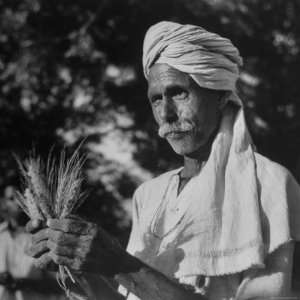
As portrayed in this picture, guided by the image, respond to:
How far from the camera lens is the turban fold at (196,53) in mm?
3252

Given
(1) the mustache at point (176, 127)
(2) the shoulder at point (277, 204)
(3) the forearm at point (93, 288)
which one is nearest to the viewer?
(2) the shoulder at point (277, 204)

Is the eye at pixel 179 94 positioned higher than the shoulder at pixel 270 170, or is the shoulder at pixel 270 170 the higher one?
the eye at pixel 179 94

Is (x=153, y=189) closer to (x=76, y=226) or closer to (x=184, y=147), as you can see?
(x=184, y=147)

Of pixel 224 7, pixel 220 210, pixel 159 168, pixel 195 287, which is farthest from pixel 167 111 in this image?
pixel 224 7

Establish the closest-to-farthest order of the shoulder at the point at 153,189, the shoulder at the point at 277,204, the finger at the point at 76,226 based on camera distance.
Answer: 1. the finger at the point at 76,226
2. the shoulder at the point at 277,204
3. the shoulder at the point at 153,189

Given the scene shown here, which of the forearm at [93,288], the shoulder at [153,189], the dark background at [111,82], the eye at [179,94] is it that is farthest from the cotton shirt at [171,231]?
the dark background at [111,82]

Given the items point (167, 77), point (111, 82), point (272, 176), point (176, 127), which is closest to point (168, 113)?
point (176, 127)

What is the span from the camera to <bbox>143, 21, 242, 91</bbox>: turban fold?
325 centimetres

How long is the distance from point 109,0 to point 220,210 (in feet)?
21.6

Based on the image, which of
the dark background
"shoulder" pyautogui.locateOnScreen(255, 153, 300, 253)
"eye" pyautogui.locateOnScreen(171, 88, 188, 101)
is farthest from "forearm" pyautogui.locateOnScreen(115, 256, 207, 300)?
the dark background

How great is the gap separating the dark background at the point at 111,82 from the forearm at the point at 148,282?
5618 mm

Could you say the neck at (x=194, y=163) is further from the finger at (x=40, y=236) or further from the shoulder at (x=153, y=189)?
the finger at (x=40, y=236)

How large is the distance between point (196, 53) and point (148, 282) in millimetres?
1043

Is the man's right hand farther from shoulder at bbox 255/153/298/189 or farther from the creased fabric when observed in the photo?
shoulder at bbox 255/153/298/189
